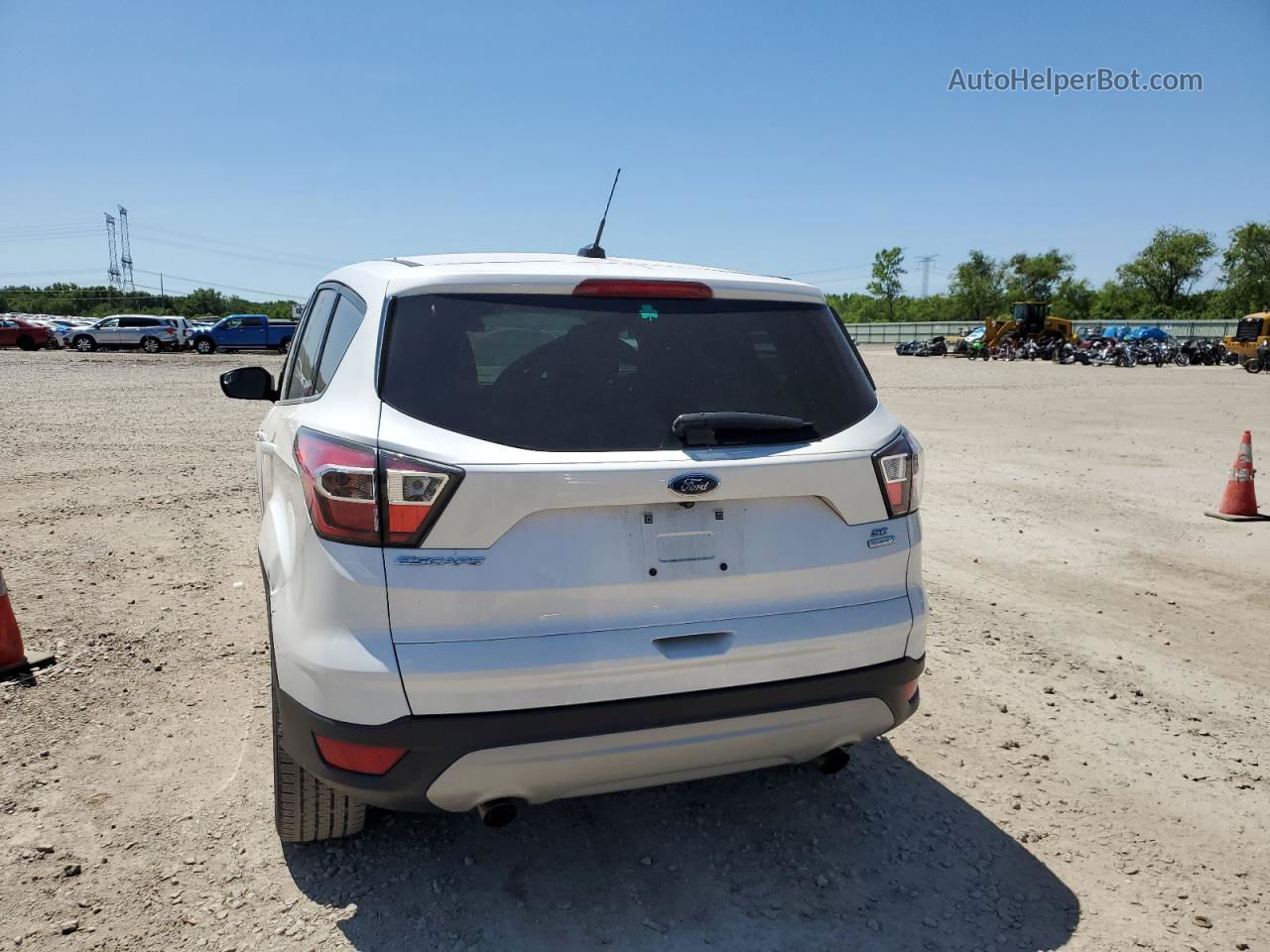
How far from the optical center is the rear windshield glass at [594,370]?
2326 millimetres

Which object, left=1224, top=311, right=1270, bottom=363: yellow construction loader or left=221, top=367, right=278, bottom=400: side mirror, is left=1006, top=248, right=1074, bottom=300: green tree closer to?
left=1224, top=311, right=1270, bottom=363: yellow construction loader

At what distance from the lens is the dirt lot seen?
2.60 metres

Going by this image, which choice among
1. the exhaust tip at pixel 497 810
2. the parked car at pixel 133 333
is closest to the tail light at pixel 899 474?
the exhaust tip at pixel 497 810

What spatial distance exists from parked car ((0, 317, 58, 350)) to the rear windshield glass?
49161mm

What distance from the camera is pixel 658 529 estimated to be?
238 cm

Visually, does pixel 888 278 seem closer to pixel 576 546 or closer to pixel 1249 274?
pixel 1249 274

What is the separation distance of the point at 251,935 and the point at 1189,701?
13.6 ft

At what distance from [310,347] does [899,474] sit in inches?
96.3

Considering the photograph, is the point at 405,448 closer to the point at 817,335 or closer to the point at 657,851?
the point at 817,335

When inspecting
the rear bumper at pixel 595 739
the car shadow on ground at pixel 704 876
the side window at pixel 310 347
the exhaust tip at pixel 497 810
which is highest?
the side window at pixel 310 347

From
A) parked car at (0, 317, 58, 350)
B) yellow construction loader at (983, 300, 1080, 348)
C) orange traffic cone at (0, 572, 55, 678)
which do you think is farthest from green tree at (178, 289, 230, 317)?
orange traffic cone at (0, 572, 55, 678)

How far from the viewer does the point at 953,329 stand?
3319 inches

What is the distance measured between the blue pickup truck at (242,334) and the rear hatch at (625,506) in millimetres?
42653

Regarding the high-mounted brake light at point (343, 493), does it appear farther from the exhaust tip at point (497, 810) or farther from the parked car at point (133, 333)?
the parked car at point (133, 333)
